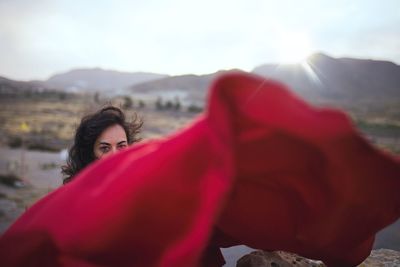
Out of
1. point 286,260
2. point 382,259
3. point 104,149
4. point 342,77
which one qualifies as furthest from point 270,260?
point 342,77

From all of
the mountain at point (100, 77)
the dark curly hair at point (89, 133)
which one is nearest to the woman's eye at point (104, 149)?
the dark curly hair at point (89, 133)

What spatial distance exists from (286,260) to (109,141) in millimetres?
1475

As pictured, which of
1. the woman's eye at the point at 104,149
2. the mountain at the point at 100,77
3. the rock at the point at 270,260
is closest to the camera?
the rock at the point at 270,260

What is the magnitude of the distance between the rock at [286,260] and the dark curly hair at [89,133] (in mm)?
1366

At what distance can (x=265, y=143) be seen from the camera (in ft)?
3.54

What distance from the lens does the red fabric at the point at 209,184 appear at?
0.99 m

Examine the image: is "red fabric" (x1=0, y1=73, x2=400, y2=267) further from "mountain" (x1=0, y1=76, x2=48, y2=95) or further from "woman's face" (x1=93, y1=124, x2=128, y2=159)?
"mountain" (x1=0, y1=76, x2=48, y2=95)

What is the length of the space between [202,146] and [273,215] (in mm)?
509

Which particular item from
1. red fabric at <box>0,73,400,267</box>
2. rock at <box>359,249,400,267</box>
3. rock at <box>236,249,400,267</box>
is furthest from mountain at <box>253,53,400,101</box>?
red fabric at <box>0,73,400,267</box>

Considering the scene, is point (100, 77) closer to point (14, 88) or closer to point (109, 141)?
point (14, 88)

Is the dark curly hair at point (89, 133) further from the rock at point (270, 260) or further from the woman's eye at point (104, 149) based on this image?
the rock at point (270, 260)

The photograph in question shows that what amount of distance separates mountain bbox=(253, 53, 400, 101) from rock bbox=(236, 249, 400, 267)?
6713 centimetres

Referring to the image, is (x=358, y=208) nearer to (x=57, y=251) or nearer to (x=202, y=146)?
(x=202, y=146)

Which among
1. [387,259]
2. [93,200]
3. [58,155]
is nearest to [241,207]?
[93,200]
